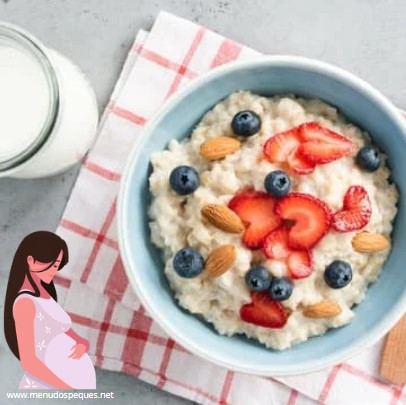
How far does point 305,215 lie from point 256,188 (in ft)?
0.25

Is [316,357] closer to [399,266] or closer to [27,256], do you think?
[399,266]

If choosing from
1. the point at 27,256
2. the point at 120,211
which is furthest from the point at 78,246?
the point at 120,211

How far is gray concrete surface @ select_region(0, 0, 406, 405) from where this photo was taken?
127cm

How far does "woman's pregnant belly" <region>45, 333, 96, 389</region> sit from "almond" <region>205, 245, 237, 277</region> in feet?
1.21

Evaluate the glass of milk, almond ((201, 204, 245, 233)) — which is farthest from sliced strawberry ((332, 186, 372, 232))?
the glass of milk

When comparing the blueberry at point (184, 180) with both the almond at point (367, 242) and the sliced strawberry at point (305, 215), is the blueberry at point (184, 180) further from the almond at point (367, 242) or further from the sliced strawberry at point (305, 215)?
the almond at point (367, 242)

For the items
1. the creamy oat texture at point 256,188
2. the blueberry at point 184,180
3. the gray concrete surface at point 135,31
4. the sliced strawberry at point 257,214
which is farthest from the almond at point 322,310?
the gray concrete surface at point 135,31

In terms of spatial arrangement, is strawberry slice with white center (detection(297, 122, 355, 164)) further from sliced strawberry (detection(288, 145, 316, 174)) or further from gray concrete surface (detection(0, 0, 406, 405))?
gray concrete surface (detection(0, 0, 406, 405))

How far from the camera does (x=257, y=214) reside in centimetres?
101

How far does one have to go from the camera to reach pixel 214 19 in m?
1.28

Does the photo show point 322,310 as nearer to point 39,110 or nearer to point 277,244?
point 277,244

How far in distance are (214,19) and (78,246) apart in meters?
0.44

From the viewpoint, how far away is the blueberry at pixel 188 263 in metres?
1.00

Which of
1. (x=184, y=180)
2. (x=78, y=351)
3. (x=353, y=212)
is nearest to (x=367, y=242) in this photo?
(x=353, y=212)
